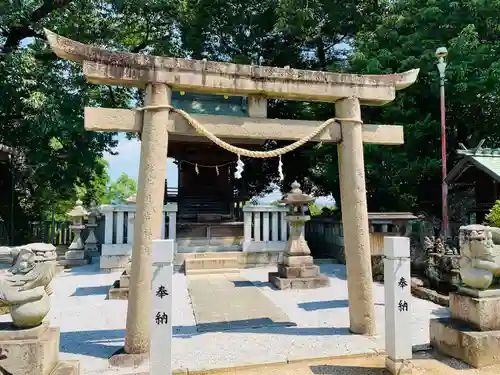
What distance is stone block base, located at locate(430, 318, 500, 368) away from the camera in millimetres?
3867

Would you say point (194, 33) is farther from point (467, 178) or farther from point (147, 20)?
point (467, 178)

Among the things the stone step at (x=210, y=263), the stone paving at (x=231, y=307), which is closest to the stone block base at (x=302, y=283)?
the stone paving at (x=231, y=307)

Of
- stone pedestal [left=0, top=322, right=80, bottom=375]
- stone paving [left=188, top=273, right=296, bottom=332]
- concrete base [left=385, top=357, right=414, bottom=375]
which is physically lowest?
stone paving [left=188, top=273, right=296, bottom=332]

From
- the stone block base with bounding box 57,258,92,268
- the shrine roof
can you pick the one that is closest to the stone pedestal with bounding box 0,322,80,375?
the stone block base with bounding box 57,258,92,268

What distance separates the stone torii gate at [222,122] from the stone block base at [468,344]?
0.91m

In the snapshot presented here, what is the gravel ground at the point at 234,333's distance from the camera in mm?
4211

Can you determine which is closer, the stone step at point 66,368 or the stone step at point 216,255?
the stone step at point 66,368

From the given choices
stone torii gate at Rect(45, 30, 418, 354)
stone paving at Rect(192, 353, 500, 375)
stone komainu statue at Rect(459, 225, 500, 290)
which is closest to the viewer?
stone paving at Rect(192, 353, 500, 375)

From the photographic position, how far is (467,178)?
11.1 metres

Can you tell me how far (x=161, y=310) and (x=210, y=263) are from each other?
7.33 metres

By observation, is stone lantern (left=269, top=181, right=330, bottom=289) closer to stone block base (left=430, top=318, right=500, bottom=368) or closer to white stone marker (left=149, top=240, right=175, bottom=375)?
stone block base (left=430, top=318, right=500, bottom=368)

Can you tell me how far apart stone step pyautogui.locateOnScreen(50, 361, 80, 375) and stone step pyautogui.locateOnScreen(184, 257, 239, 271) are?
272 inches

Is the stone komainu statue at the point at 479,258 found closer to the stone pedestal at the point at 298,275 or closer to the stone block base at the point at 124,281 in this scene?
the stone pedestal at the point at 298,275

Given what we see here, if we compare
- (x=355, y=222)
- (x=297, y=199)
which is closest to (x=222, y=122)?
(x=355, y=222)
